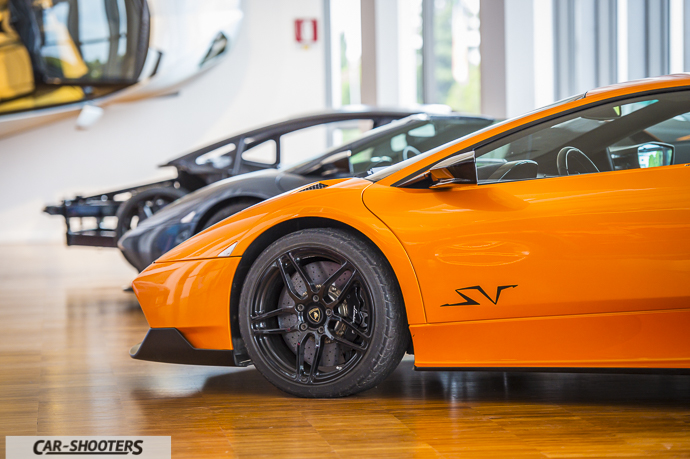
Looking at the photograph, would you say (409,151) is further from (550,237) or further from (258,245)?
(550,237)

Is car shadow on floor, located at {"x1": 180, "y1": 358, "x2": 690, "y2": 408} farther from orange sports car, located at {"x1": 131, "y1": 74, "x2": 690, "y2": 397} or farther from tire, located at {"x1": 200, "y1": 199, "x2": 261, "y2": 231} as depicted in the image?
tire, located at {"x1": 200, "y1": 199, "x2": 261, "y2": 231}

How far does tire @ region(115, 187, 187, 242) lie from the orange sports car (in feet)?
10.2

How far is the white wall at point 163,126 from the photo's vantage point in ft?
43.6

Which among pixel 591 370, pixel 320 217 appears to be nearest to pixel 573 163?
pixel 591 370

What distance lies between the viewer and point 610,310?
2.37m

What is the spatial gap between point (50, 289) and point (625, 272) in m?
5.28

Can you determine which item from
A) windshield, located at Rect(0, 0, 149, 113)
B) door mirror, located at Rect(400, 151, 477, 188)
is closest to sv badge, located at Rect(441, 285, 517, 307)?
door mirror, located at Rect(400, 151, 477, 188)

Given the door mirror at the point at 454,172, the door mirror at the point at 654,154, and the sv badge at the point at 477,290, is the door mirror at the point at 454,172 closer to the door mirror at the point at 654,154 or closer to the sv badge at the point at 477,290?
the sv badge at the point at 477,290

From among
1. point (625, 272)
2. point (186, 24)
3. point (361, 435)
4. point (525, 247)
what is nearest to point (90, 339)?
point (361, 435)

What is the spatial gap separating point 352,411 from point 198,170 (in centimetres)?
350

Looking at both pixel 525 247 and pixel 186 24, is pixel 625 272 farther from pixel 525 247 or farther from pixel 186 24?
pixel 186 24

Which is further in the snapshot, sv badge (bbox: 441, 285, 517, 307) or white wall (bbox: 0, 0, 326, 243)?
white wall (bbox: 0, 0, 326, 243)

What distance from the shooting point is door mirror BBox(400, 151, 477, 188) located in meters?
2.51

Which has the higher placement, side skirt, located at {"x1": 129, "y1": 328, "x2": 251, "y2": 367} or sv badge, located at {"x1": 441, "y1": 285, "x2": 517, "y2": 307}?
sv badge, located at {"x1": 441, "y1": 285, "x2": 517, "y2": 307}
